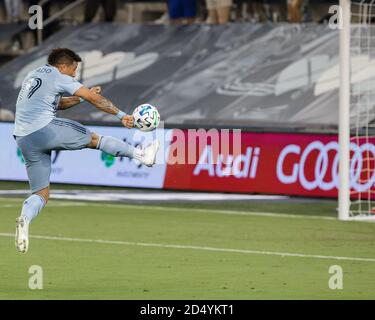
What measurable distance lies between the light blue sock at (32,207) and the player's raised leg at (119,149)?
728 millimetres

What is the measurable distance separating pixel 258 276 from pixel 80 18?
1880cm

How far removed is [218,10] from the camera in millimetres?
27062

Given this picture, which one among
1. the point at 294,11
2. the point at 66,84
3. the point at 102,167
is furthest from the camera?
the point at 294,11

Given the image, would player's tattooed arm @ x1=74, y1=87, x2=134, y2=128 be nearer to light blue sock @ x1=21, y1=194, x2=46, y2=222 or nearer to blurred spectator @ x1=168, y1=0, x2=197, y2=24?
light blue sock @ x1=21, y1=194, x2=46, y2=222

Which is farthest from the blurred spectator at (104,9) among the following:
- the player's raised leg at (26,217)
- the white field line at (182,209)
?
the player's raised leg at (26,217)

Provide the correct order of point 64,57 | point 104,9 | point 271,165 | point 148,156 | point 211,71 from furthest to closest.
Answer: point 104,9
point 211,71
point 271,165
point 148,156
point 64,57

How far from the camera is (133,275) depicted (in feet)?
43.6

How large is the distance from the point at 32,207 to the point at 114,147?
3.26ft

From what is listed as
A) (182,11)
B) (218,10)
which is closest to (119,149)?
(218,10)

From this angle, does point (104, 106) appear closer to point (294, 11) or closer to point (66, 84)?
point (66, 84)

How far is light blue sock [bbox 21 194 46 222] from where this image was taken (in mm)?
13156

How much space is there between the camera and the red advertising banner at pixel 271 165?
20.4 meters

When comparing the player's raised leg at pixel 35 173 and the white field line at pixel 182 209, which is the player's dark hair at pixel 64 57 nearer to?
the player's raised leg at pixel 35 173

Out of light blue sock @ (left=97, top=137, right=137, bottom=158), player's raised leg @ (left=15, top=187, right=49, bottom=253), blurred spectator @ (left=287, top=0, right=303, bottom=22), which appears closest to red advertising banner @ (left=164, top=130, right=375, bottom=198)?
blurred spectator @ (left=287, top=0, right=303, bottom=22)
